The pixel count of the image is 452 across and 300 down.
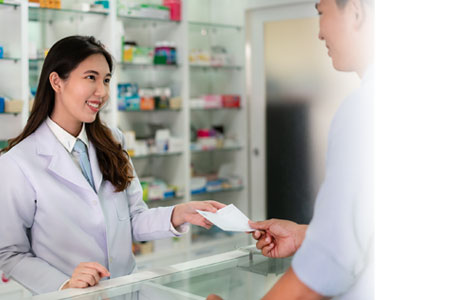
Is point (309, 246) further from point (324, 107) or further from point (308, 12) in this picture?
point (308, 12)

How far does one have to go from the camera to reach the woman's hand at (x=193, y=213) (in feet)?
5.31

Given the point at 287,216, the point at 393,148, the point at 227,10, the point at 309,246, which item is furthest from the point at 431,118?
the point at 227,10

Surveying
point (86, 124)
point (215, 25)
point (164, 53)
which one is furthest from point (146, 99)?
point (86, 124)

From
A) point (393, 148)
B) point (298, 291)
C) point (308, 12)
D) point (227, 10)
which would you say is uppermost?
point (227, 10)

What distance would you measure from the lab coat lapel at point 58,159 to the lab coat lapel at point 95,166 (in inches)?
2.1

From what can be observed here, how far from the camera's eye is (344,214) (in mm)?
962

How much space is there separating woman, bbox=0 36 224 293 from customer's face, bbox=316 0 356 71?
700 mm

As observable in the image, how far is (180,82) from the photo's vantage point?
4387 mm

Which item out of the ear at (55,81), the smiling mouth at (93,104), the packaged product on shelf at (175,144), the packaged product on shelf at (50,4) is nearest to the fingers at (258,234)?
the smiling mouth at (93,104)

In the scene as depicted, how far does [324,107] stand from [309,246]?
522 millimetres

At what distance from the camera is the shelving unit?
12.2 feet

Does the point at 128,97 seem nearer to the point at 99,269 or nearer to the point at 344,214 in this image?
the point at 99,269

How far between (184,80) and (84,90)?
2817 mm

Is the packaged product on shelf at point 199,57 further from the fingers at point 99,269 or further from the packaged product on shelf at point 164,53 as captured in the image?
the fingers at point 99,269
